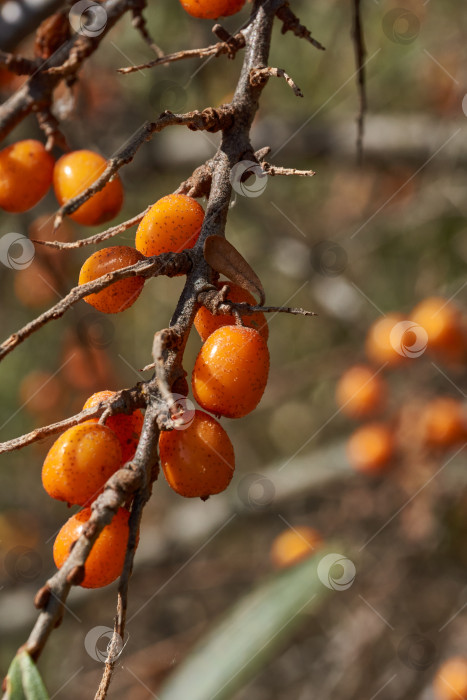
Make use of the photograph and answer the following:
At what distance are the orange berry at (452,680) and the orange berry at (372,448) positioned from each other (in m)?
0.79

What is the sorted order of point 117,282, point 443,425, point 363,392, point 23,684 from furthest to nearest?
1. point 363,392
2. point 443,425
3. point 117,282
4. point 23,684

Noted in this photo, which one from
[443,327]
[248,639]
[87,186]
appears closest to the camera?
[87,186]

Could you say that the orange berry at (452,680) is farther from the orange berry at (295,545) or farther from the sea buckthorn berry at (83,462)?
the sea buckthorn berry at (83,462)

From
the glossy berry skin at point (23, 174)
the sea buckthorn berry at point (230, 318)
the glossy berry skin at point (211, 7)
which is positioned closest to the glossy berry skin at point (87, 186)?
the glossy berry skin at point (23, 174)

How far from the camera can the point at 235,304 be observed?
0.90 meters

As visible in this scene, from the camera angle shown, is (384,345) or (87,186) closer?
(87,186)

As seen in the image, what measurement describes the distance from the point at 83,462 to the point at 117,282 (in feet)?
0.82

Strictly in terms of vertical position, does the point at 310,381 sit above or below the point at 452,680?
above

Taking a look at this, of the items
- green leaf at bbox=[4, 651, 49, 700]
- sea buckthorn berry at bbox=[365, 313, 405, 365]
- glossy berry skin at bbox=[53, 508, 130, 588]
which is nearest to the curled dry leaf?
glossy berry skin at bbox=[53, 508, 130, 588]

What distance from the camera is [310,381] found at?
11.8ft

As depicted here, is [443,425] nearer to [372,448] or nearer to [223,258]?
[372,448]

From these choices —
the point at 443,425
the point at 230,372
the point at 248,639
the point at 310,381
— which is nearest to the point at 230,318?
the point at 230,372

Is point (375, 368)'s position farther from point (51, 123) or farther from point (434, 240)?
point (51, 123)

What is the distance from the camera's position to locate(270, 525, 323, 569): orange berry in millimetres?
3020
